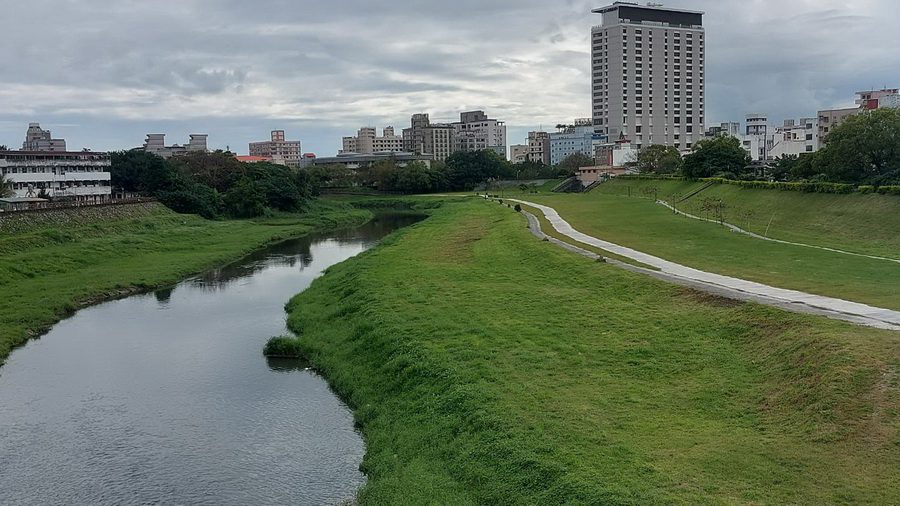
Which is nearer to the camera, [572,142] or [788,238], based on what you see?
[788,238]

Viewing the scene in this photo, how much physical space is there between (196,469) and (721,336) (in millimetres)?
10992

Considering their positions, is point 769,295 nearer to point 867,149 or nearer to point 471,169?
point 867,149

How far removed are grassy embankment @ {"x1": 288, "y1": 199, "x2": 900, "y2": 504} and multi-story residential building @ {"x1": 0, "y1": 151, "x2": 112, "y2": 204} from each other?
5752 cm

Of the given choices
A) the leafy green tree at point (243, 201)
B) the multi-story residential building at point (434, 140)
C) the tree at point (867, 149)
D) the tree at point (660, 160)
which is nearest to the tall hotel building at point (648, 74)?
the tree at point (660, 160)

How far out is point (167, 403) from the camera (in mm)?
18719

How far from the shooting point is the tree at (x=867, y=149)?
43.0 m

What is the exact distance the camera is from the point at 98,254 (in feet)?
141

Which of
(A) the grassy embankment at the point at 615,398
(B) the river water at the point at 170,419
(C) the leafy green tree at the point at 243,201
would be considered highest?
(C) the leafy green tree at the point at 243,201

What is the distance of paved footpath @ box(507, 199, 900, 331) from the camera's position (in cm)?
1552

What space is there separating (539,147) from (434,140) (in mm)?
29919

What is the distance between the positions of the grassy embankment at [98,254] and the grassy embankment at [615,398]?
1295 centimetres

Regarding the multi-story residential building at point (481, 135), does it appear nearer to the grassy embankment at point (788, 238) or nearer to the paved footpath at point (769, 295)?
the grassy embankment at point (788, 238)

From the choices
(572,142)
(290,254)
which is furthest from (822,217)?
(572,142)

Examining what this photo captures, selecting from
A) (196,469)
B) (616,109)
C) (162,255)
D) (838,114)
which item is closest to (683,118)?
(616,109)
